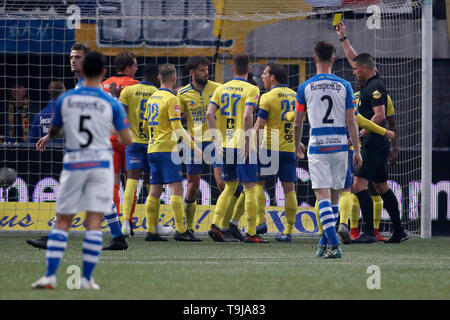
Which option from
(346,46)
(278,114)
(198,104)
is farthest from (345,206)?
(198,104)

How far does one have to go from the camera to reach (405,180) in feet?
41.1

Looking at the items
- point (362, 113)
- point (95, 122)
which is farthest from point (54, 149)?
point (95, 122)

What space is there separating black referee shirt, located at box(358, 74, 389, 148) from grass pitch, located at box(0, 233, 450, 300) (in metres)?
1.20

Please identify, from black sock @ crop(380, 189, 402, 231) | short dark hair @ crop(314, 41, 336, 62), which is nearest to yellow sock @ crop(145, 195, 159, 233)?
black sock @ crop(380, 189, 402, 231)

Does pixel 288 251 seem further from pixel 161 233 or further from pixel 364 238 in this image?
pixel 161 233

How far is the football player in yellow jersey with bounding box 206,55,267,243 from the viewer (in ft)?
32.9

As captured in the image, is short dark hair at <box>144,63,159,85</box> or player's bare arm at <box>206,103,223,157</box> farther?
short dark hair at <box>144,63,159,85</box>

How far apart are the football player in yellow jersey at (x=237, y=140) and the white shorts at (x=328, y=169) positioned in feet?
7.35

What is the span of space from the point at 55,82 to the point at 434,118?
6.46m

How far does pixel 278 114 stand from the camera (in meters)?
10.3

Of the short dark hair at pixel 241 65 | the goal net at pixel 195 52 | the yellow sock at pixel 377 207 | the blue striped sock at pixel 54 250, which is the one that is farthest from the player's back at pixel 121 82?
the blue striped sock at pixel 54 250

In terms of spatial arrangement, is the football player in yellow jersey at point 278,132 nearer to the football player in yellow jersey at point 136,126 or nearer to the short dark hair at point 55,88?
the football player in yellow jersey at point 136,126

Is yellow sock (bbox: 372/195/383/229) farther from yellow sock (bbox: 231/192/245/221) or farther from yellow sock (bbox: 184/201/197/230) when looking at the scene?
yellow sock (bbox: 184/201/197/230)

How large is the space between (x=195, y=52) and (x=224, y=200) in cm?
529
